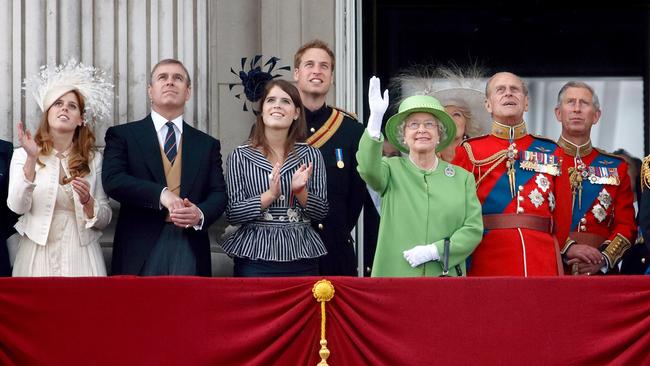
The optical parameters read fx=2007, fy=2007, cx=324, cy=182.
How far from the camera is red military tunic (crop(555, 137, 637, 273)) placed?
33.5ft

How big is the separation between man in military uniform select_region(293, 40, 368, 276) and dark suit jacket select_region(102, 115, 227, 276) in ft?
1.99

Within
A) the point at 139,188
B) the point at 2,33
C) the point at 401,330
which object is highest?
the point at 2,33

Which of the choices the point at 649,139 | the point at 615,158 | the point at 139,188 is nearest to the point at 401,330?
the point at 139,188

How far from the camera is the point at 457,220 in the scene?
377 inches

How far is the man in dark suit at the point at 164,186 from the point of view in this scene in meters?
9.65

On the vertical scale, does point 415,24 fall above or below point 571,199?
above

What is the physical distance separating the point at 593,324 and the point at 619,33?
5.46 metres

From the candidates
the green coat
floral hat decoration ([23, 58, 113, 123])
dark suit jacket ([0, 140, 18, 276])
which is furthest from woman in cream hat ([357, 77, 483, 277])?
dark suit jacket ([0, 140, 18, 276])

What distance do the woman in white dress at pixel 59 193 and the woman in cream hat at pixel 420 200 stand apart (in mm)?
1366

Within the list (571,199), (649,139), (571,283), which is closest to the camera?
(571,283)

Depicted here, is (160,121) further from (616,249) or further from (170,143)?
(616,249)

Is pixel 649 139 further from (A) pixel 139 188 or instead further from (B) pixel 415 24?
(A) pixel 139 188

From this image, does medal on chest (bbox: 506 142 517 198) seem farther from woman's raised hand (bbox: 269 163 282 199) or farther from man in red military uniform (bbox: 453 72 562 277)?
woman's raised hand (bbox: 269 163 282 199)

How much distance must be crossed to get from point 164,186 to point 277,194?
582 millimetres
